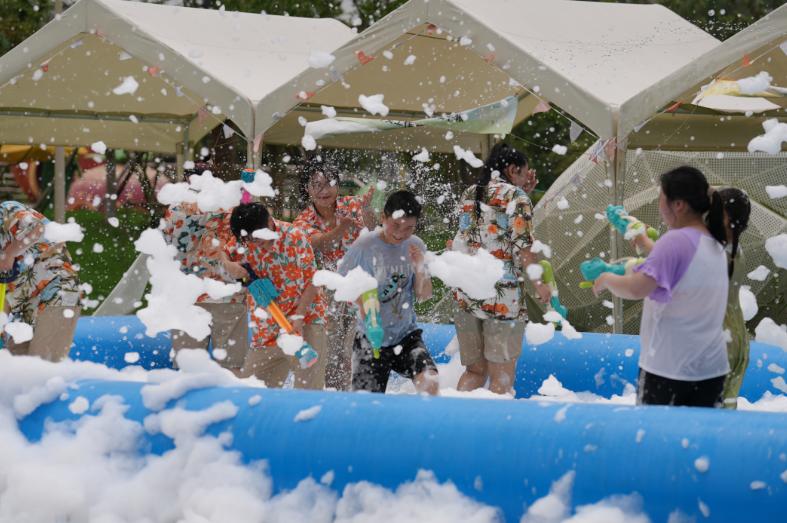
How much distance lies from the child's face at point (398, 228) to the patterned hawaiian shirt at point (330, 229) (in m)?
0.95

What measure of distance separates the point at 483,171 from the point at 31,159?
1960 centimetres

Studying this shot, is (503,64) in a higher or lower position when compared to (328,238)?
higher

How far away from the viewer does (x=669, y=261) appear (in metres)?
3.92

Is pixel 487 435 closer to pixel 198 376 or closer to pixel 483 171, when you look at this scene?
pixel 198 376

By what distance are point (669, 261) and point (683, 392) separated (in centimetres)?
48

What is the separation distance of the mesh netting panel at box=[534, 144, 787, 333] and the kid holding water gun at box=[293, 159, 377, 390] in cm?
416

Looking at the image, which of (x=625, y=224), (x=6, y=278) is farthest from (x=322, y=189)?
(x=625, y=224)

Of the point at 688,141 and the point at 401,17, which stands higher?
the point at 401,17

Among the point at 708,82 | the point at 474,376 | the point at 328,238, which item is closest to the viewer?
the point at 474,376

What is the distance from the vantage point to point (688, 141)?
9.47 meters

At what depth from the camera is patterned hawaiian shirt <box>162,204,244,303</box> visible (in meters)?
6.36

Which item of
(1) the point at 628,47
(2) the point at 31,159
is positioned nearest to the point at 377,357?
(1) the point at 628,47

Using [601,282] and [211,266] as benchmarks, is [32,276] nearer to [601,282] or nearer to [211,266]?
[211,266]

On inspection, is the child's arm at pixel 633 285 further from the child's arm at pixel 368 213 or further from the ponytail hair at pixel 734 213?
the child's arm at pixel 368 213
